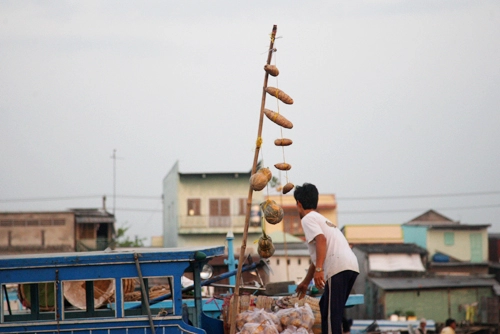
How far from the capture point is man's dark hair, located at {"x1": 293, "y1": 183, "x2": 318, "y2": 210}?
7156 mm

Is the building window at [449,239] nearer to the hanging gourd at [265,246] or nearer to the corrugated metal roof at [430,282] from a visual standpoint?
the corrugated metal roof at [430,282]

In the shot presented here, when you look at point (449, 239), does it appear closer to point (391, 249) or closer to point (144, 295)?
point (391, 249)

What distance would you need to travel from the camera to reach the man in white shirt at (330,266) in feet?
22.6

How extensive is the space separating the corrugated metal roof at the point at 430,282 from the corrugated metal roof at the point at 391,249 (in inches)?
63.6

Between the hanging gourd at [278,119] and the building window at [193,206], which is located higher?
the building window at [193,206]

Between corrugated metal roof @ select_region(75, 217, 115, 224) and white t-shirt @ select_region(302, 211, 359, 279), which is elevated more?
corrugated metal roof @ select_region(75, 217, 115, 224)

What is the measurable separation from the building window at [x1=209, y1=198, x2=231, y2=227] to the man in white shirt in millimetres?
40916

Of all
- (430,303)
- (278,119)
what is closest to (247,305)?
(278,119)

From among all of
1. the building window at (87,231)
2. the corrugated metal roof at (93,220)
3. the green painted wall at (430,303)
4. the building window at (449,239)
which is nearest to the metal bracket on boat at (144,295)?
the green painted wall at (430,303)

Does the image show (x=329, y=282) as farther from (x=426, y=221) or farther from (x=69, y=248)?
(x=426, y=221)

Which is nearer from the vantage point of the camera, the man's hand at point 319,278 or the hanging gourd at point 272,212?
the man's hand at point 319,278

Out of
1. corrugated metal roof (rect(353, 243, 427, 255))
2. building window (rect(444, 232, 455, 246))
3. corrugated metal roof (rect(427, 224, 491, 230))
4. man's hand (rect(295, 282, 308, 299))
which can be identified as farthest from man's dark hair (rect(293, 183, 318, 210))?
building window (rect(444, 232, 455, 246))

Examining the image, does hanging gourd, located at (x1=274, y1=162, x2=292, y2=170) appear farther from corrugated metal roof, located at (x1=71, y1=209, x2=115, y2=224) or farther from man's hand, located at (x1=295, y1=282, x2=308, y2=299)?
corrugated metal roof, located at (x1=71, y1=209, x2=115, y2=224)

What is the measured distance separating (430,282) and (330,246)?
30.8m
